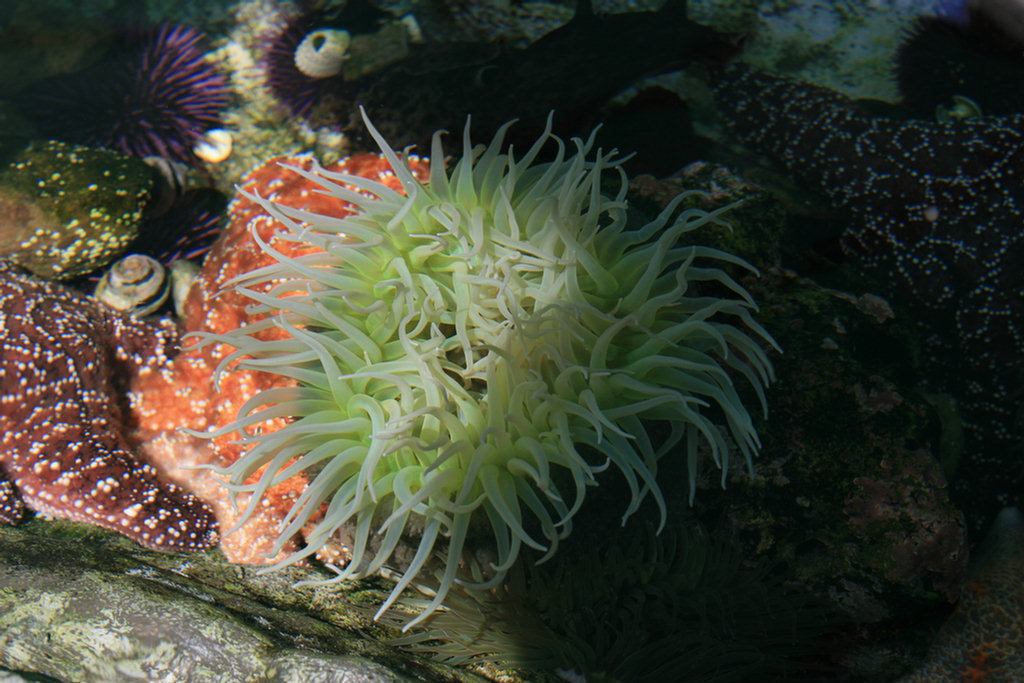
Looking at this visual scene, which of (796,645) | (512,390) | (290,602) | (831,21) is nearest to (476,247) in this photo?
(512,390)

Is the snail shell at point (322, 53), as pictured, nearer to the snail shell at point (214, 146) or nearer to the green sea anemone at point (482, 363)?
the snail shell at point (214, 146)

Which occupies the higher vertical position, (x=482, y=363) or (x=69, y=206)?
(x=482, y=363)

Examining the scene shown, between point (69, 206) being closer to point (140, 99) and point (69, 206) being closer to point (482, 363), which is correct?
point (140, 99)

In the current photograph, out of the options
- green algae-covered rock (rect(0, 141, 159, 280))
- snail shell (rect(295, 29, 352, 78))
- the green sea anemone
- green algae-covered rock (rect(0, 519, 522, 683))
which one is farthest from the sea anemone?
green algae-covered rock (rect(0, 519, 522, 683))

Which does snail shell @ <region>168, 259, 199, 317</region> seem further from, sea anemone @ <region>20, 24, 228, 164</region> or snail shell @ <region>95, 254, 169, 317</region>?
sea anemone @ <region>20, 24, 228, 164</region>

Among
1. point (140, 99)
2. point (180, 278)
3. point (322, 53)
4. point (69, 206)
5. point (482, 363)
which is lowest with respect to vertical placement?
point (180, 278)

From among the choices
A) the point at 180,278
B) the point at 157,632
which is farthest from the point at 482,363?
the point at 180,278

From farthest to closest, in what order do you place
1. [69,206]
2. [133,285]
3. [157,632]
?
[133,285] < [69,206] < [157,632]
